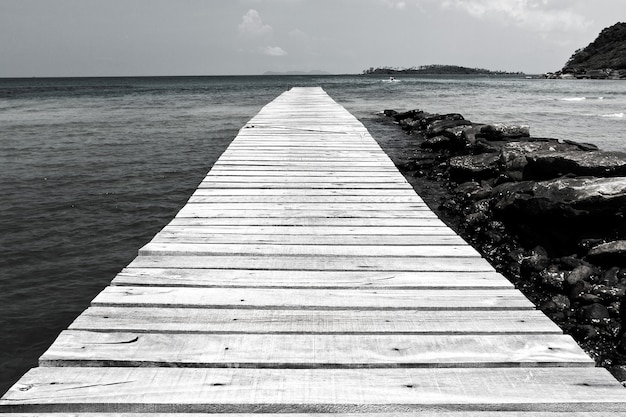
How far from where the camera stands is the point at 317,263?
3.38 metres

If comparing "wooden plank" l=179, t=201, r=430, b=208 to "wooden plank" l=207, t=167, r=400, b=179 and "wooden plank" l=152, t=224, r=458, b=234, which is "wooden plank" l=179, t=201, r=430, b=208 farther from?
"wooden plank" l=207, t=167, r=400, b=179

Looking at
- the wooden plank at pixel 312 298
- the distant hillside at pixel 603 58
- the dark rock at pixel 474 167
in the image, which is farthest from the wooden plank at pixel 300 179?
the distant hillside at pixel 603 58

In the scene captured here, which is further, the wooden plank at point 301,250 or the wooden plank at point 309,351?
the wooden plank at point 301,250

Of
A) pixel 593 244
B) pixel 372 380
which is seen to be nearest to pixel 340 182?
pixel 593 244

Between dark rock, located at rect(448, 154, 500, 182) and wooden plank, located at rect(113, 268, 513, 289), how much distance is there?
248 inches

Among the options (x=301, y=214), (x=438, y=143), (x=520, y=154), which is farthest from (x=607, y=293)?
(x=438, y=143)

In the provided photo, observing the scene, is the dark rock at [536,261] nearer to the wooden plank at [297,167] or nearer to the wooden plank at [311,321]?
the wooden plank at [297,167]

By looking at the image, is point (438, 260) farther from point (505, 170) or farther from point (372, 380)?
point (505, 170)

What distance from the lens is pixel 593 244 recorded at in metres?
5.60

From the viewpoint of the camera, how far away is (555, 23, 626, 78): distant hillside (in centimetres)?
8040

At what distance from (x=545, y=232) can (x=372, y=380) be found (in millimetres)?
4688

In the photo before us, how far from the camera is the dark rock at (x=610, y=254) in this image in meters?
5.10

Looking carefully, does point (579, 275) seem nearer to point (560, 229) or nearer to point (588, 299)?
point (588, 299)

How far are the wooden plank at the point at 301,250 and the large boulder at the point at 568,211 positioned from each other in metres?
2.79
